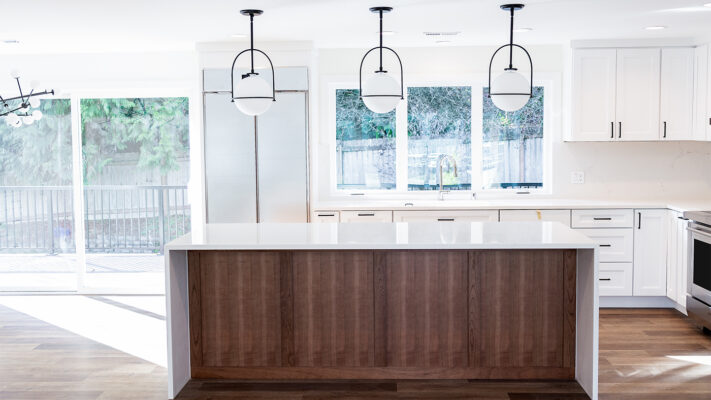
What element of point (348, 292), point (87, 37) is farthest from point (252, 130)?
point (348, 292)

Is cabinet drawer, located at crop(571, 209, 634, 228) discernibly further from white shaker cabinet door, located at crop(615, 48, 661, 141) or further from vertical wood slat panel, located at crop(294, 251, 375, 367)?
vertical wood slat panel, located at crop(294, 251, 375, 367)

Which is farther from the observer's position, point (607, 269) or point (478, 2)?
point (607, 269)

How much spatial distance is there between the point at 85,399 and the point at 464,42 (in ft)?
13.0

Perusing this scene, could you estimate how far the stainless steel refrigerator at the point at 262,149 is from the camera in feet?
19.7

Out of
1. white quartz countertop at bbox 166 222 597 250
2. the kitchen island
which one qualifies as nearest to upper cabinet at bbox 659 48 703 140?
white quartz countertop at bbox 166 222 597 250

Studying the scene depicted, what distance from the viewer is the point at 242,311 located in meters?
4.16

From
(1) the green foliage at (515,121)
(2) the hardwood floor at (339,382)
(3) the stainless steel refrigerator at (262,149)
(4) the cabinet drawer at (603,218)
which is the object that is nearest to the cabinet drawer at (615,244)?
(4) the cabinet drawer at (603,218)

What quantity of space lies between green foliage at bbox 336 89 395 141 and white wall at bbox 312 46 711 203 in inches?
6.0

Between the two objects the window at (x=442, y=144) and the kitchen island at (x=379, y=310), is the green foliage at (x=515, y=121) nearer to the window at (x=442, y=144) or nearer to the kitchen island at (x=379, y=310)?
the window at (x=442, y=144)

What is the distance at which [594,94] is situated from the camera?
6055 millimetres

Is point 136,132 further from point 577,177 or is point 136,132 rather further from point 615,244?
point 615,244

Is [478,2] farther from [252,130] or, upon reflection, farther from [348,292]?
[252,130]

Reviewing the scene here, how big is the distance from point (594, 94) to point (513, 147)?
34.4 inches

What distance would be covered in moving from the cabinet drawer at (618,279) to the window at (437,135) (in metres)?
1.41
